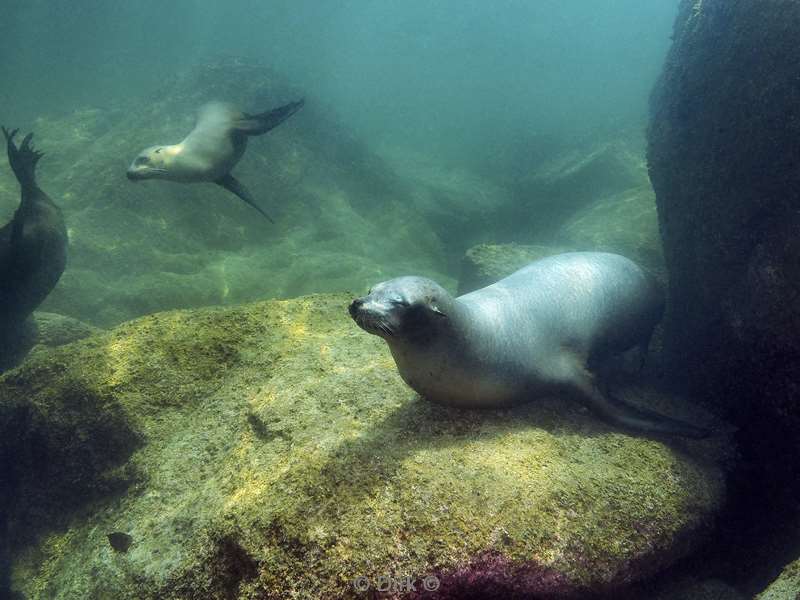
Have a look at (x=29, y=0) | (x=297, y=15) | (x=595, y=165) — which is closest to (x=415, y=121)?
(x=595, y=165)

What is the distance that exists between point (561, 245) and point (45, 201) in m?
8.30

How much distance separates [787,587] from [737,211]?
2.77 m

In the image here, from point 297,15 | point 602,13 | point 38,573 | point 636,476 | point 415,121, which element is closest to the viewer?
point 636,476

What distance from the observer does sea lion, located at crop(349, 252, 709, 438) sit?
2559 mm

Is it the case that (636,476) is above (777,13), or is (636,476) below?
below

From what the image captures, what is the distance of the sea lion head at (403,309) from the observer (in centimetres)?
237

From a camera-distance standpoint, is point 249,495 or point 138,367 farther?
point 138,367

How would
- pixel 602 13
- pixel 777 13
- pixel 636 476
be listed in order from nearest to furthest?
pixel 636 476
pixel 777 13
pixel 602 13

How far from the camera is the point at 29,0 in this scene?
40.1m

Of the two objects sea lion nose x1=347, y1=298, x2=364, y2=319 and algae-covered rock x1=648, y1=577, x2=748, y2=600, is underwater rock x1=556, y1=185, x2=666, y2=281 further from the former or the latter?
sea lion nose x1=347, y1=298, x2=364, y2=319

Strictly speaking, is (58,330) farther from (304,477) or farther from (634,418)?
(634,418)

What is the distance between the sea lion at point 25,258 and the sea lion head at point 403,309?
530 centimetres

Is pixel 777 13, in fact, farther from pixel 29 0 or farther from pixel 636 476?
pixel 29 0

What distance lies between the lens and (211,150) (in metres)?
6.36
